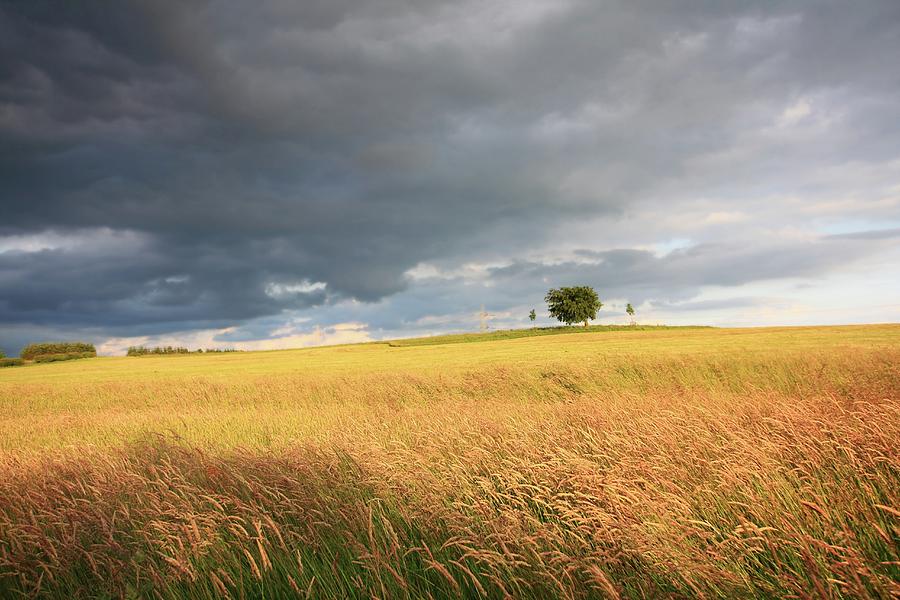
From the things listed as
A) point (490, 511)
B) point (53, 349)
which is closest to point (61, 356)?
point (53, 349)

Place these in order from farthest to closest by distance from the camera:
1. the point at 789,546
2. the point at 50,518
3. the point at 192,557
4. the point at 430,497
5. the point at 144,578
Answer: the point at 50,518 < the point at 430,497 < the point at 192,557 < the point at 144,578 < the point at 789,546

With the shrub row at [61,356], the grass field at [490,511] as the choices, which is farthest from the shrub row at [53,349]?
the grass field at [490,511]

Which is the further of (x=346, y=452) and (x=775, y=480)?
(x=346, y=452)

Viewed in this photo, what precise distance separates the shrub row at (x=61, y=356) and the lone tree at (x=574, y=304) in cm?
8263

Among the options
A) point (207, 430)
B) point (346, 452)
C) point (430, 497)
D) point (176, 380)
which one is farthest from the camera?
point (176, 380)

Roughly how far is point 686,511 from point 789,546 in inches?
29.7

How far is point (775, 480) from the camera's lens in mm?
5027

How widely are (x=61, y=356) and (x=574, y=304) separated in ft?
285

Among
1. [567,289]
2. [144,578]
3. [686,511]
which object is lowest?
[144,578]

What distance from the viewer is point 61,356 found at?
64562mm

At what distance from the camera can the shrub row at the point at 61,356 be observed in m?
62.9

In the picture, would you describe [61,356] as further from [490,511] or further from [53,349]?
[490,511]

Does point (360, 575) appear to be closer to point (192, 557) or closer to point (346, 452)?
point (192, 557)

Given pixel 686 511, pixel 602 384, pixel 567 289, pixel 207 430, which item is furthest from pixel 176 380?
pixel 567 289
